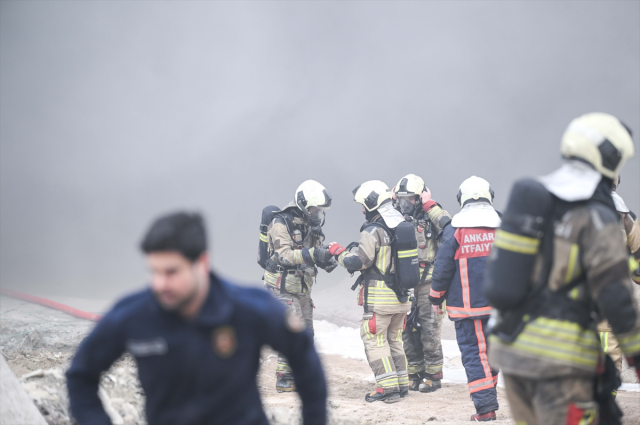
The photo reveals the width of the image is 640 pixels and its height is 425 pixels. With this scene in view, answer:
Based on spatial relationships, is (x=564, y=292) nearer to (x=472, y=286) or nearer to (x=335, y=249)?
(x=472, y=286)

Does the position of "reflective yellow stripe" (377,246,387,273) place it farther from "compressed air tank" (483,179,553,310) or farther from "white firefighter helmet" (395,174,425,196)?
"compressed air tank" (483,179,553,310)

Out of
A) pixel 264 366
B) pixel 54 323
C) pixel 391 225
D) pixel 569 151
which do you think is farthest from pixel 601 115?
pixel 54 323

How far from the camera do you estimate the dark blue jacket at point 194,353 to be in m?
1.57

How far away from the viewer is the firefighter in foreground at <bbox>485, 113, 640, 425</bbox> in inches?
76.2

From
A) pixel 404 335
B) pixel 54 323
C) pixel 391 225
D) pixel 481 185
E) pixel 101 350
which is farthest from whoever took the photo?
pixel 54 323

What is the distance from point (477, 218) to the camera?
468cm

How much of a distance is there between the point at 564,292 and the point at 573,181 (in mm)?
416

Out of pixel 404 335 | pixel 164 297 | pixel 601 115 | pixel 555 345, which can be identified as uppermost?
pixel 601 115

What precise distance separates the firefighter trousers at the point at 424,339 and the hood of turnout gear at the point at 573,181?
4578mm

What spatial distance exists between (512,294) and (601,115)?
823 mm

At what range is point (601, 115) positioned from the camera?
7.17 feet

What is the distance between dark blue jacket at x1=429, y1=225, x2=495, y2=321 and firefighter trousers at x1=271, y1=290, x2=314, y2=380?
2.25 meters

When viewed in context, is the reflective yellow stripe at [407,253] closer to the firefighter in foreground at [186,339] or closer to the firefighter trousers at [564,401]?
the firefighter trousers at [564,401]

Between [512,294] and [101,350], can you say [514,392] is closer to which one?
[512,294]
